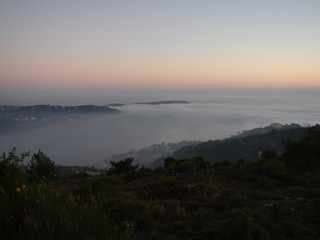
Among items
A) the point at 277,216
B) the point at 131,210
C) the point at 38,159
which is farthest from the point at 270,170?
the point at 38,159

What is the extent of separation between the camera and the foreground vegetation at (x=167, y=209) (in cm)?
190

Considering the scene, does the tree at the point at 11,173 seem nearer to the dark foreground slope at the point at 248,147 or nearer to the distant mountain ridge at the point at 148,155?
the dark foreground slope at the point at 248,147

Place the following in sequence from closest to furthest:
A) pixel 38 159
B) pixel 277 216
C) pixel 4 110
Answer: pixel 277 216 < pixel 38 159 < pixel 4 110

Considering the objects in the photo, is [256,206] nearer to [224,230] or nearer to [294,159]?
[224,230]

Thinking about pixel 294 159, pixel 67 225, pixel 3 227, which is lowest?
pixel 294 159

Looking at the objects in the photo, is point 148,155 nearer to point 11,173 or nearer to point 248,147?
point 248,147

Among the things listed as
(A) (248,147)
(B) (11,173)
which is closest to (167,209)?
(B) (11,173)

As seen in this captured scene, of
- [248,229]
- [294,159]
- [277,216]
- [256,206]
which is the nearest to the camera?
[248,229]

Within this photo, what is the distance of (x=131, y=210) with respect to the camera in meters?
3.78

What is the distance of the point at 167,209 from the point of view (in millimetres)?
4188

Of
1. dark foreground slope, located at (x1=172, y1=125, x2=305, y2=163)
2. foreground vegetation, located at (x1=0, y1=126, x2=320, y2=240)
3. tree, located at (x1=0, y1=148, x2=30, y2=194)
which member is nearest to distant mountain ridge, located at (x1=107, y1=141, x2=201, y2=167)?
dark foreground slope, located at (x1=172, y1=125, x2=305, y2=163)

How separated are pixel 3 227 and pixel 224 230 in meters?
3.04

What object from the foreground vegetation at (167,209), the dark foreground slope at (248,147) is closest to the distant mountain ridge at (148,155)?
the dark foreground slope at (248,147)

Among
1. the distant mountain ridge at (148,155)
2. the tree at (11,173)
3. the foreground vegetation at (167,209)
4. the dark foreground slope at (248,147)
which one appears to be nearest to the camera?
the foreground vegetation at (167,209)
